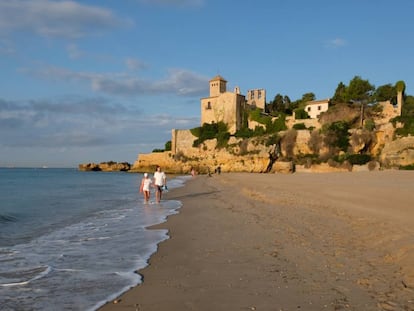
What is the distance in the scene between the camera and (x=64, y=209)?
13.7 m

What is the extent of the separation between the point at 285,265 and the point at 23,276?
10.9ft

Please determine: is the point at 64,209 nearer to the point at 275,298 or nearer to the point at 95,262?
the point at 95,262

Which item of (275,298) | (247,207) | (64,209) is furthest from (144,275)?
(64,209)

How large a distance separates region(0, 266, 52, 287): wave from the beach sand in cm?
134

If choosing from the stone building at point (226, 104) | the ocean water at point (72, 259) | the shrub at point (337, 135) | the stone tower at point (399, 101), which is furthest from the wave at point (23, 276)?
the stone building at point (226, 104)

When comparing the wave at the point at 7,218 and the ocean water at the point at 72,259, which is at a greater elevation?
the ocean water at the point at 72,259

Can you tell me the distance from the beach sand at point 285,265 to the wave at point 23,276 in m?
1.34

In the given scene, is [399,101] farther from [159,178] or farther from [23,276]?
[23,276]

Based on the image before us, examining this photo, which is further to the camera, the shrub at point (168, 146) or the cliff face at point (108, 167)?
the cliff face at point (108, 167)

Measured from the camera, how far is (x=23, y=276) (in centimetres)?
463

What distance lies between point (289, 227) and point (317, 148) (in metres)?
35.2

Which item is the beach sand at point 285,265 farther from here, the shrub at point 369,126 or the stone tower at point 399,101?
the stone tower at point 399,101

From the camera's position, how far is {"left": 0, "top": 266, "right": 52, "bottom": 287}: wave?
14.2ft

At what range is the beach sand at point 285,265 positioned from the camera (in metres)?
3.45
